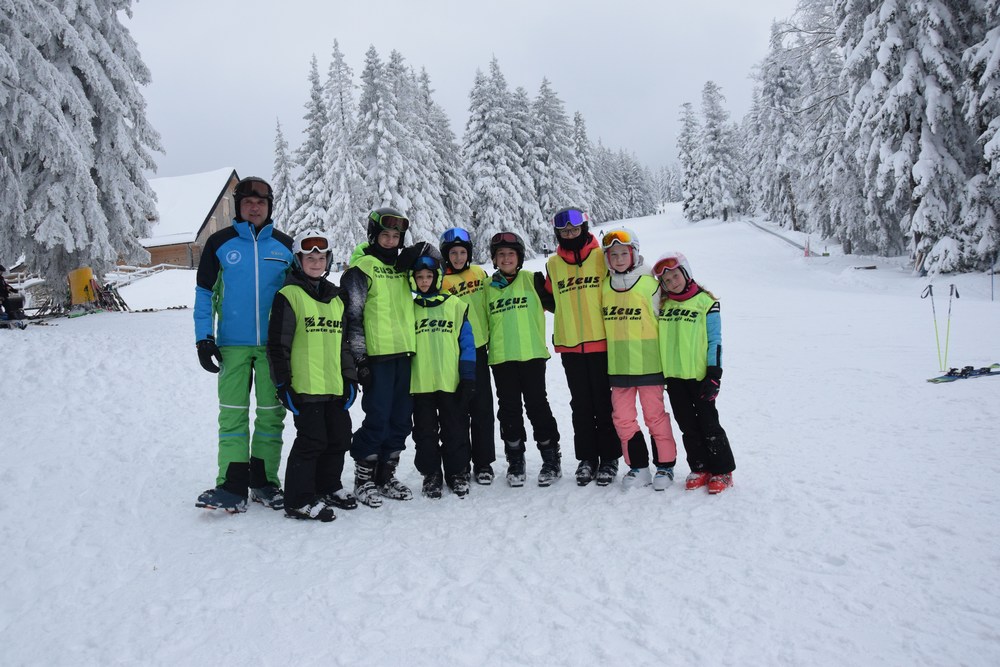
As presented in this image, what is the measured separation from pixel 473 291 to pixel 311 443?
196cm

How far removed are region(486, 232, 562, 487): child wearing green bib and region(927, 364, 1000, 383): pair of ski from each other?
5.42 metres

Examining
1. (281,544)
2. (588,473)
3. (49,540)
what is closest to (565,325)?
(588,473)

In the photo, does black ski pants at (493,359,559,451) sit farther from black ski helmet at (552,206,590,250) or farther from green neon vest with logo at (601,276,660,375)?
black ski helmet at (552,206,590,250)

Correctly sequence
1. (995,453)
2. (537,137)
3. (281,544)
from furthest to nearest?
(537,137)
(995,453)
(281,544)

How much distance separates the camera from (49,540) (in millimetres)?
3998

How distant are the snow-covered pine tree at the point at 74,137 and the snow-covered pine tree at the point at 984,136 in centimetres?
2120

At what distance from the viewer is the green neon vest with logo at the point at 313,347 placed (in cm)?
430

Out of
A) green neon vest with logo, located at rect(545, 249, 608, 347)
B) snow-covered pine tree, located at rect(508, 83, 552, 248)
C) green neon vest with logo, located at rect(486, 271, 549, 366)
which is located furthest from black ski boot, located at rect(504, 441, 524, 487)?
snow-covered pine tree, located at rect(508, 83, 552, 248)

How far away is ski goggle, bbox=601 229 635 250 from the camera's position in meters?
4.70

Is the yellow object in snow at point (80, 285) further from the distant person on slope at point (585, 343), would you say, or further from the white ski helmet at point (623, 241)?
the white ski helmet at point (623, 241)

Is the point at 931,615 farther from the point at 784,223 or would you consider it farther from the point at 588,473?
the point at 784,223

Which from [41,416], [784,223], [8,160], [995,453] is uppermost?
[784,223]

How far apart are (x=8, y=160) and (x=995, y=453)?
52.2ft

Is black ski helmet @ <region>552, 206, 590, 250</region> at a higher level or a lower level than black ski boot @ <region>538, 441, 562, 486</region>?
higher
